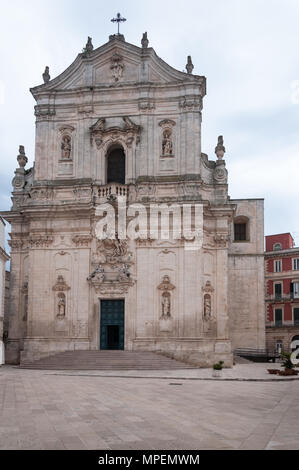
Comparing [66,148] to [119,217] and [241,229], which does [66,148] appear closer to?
[119,217]

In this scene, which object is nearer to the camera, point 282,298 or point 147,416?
point 147,416

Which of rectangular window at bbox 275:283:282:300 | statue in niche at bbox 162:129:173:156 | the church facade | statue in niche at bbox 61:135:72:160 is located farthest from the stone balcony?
rectangular window at bbox 275:283:282:300

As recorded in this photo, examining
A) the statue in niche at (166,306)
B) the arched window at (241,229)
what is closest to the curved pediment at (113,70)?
the statue in niche at (166,306)

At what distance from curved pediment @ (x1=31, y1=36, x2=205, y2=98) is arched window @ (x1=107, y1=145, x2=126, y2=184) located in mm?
3955

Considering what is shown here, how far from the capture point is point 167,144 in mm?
34281

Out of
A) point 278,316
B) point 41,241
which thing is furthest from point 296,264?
point 41,241

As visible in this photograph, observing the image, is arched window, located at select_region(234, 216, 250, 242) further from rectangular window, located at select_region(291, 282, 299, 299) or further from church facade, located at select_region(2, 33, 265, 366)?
church facade, located at select_region(2, 33, 265, 366)

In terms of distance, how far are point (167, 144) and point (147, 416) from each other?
23.5m

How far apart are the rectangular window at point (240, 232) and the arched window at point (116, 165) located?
14.4 meters

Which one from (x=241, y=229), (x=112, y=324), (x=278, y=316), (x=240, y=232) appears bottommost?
(x=112, y=324)

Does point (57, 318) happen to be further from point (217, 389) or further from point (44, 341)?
point (217, 389)

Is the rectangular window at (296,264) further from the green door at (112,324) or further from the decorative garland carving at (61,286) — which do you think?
the decorative garland carving at (61,286)

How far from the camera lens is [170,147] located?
1351 inches

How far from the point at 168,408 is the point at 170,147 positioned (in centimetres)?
2215
